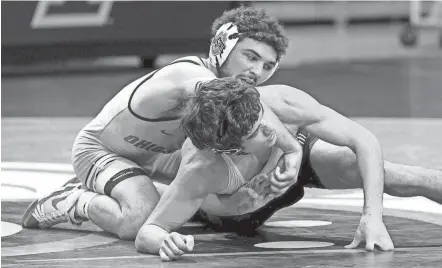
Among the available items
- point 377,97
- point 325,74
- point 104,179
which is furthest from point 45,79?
point 104,179

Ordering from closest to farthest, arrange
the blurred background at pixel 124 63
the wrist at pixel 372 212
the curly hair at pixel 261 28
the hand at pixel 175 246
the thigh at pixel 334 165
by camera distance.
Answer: the hand at pixel 175 246 → the wrist at pixel 372 212 → the thigh at pixel 334 165 → the curly hair at pixel 261 28 → the blurred background at pixel 124 63

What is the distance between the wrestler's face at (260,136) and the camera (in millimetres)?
4266

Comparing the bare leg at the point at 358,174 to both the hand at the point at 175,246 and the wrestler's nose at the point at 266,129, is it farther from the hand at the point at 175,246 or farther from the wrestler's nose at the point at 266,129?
the hand at the point at 175,246

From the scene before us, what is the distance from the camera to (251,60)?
15.9 feet

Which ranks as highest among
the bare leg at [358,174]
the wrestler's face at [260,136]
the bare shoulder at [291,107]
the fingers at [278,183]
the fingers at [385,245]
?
the bare shoulder at [291,107]

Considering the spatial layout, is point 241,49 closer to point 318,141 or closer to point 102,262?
point 318,141

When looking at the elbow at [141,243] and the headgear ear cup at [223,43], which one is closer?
the elbow at [141,243]

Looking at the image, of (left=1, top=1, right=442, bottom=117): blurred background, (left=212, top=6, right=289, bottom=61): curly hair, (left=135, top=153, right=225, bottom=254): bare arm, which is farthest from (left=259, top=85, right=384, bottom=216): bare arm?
(left=1, top=1, right=442, bottom=117): blurred background

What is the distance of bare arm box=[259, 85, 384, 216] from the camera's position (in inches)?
177

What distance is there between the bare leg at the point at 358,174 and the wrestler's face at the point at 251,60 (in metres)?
0.40

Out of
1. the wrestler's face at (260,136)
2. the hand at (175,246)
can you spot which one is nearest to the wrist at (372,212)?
the wrestler's face at (260,136)

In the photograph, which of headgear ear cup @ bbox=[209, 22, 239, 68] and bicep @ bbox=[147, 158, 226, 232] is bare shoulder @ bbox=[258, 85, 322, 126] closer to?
headgear ear cup @ bbox=[209, 22, 239, 68]

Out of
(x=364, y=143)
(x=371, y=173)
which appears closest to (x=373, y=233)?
(x=371, y=173)

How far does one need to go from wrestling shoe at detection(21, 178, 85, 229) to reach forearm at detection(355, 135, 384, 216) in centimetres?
139
